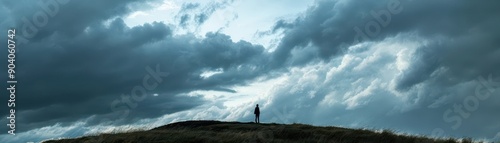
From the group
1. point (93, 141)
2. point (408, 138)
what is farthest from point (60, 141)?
point (408, 138)

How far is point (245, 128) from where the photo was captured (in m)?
29.1

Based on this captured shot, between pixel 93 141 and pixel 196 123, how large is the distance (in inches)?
619

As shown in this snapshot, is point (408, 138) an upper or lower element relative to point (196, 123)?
lower

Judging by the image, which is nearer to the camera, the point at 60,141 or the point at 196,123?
the point at 60,141

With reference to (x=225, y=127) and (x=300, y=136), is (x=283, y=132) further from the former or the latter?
(x=225, y=127)

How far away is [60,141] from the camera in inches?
871

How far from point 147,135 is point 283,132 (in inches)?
310

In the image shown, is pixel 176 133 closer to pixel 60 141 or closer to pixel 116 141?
pixel 116 141

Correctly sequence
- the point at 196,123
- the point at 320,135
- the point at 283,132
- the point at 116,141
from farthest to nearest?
the point at 196,123
the point at 283,132
the point at 320,135
the point at 116,141

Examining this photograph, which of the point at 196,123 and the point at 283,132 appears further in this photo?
the point at 196,123

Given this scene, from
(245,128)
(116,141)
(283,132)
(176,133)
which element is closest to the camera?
(116,141)

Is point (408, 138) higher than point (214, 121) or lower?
lower

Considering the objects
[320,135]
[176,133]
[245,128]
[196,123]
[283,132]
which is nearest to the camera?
[176,133]

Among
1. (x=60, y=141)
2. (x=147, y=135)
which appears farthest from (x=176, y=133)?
(x=60, y=141)
